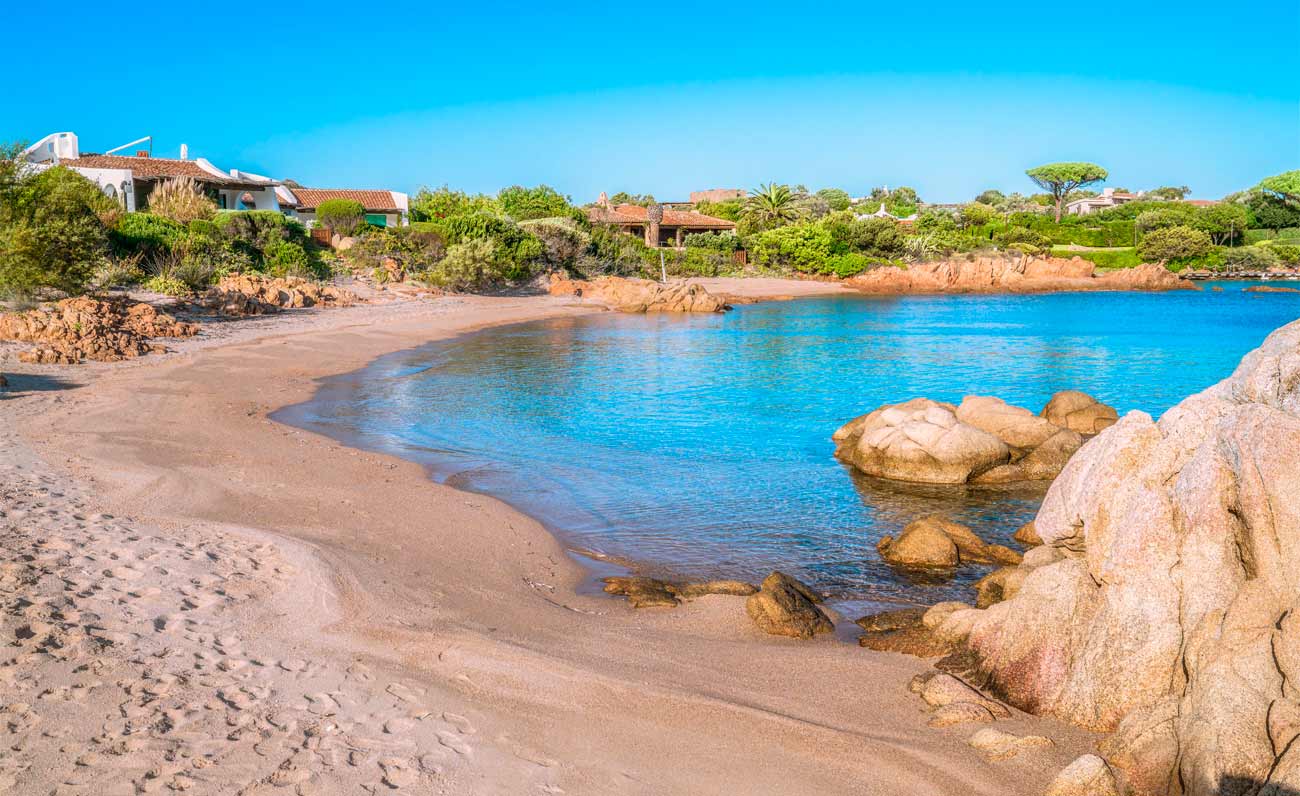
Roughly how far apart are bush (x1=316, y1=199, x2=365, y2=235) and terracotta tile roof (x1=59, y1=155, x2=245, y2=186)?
777 cm

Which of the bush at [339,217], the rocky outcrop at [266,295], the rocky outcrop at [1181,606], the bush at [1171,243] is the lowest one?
the rocky outcrop at [1181,606]

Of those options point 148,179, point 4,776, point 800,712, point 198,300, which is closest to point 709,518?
point 800,712

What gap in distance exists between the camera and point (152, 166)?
187 feet

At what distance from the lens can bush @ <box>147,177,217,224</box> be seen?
47219 mm

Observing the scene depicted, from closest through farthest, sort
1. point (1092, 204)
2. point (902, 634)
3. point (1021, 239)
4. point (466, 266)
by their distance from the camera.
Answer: point (902, 634) < point (466, 266) < point (1021, 239) < point (1092, 204)

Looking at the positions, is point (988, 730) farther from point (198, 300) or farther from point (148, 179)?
point (148, 179)

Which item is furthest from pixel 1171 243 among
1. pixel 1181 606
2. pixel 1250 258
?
pixel 1181 606

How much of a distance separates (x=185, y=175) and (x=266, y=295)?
945 inches

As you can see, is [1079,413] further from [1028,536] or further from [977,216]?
[977,216]

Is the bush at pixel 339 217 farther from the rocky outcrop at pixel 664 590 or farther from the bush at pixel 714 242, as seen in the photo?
the rocky outcrop at pixel 664 590

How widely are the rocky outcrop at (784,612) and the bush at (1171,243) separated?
8800 cm

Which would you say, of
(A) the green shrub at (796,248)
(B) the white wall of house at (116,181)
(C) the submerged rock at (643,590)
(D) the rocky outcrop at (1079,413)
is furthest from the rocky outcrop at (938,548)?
(A) the green shrub at (796,248)

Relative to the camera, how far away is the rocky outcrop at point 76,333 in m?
22.1

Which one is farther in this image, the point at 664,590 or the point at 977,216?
the point at 977,216
